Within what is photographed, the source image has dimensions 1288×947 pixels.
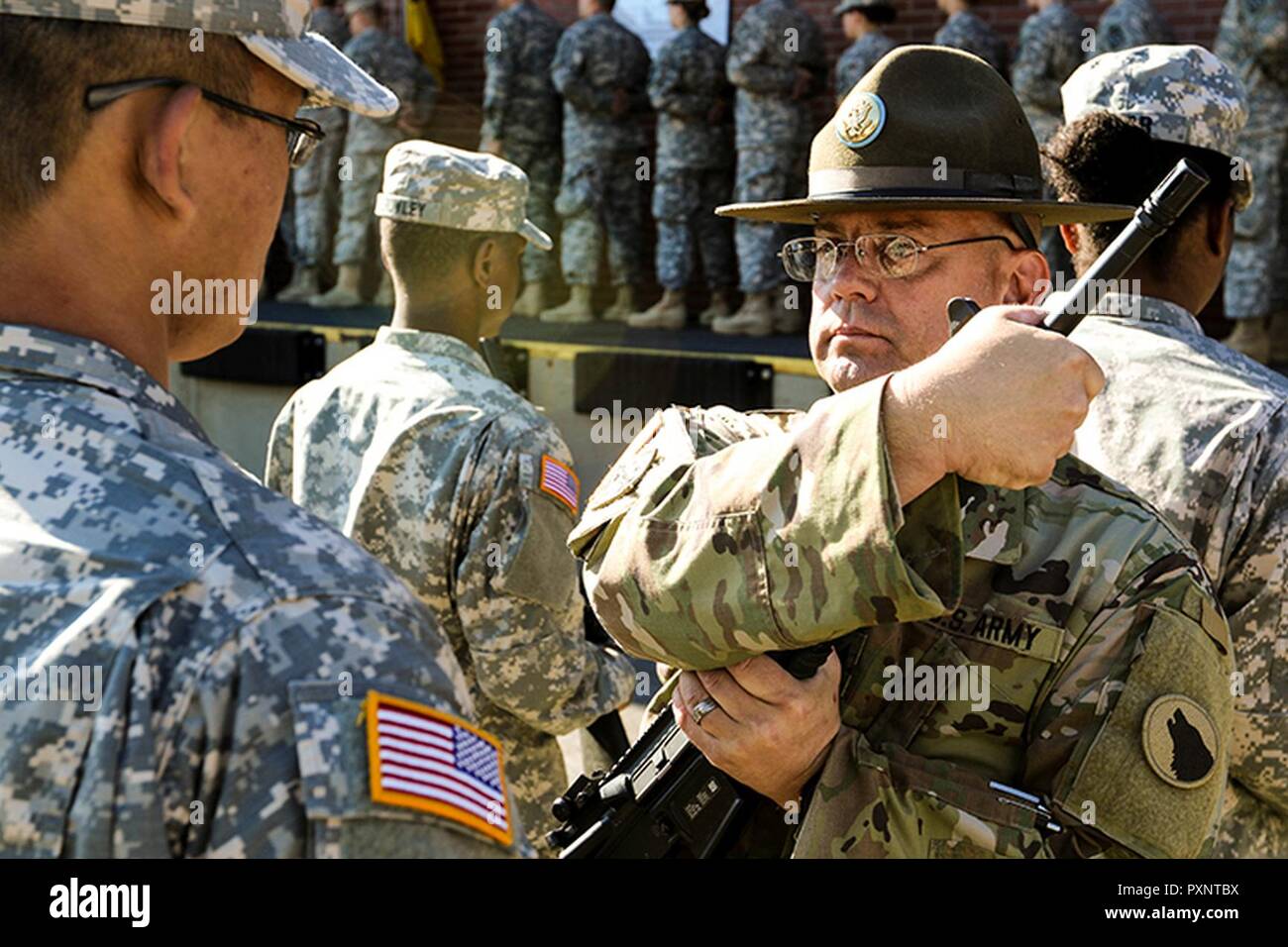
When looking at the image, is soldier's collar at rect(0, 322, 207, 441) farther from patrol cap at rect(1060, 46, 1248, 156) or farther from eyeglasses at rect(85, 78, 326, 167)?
patrol cap at rect(1060, 46, 1248, 156)

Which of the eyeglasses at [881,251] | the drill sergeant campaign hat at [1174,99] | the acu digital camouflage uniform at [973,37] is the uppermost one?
the acu digital camouflage uniform at [973,37]

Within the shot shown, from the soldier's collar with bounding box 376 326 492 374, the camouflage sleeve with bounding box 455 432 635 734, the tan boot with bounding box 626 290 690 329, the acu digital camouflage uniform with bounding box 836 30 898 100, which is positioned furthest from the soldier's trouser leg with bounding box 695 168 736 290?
the camouflage sleeve with bounding box 455 432 635 734

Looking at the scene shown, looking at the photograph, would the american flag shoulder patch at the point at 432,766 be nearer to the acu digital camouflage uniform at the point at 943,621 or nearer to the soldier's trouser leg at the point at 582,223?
the acu digital camouflage uniform at the point at 943,621

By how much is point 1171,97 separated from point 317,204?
1050 cm

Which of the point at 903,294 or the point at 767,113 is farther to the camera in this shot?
the point at 767,113

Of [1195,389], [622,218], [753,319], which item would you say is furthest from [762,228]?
[1195,389]

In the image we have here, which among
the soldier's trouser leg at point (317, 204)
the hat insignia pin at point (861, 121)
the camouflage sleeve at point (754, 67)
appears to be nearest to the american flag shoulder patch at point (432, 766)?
the hat insignia pin at point (861, 121)

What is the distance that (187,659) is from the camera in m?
1.11

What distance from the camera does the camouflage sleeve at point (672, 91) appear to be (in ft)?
33.0

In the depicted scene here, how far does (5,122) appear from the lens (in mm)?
1238

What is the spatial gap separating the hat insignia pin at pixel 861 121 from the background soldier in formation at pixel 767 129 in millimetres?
7513

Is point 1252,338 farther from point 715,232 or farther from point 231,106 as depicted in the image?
point 231,106

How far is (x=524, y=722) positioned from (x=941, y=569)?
182 cm
